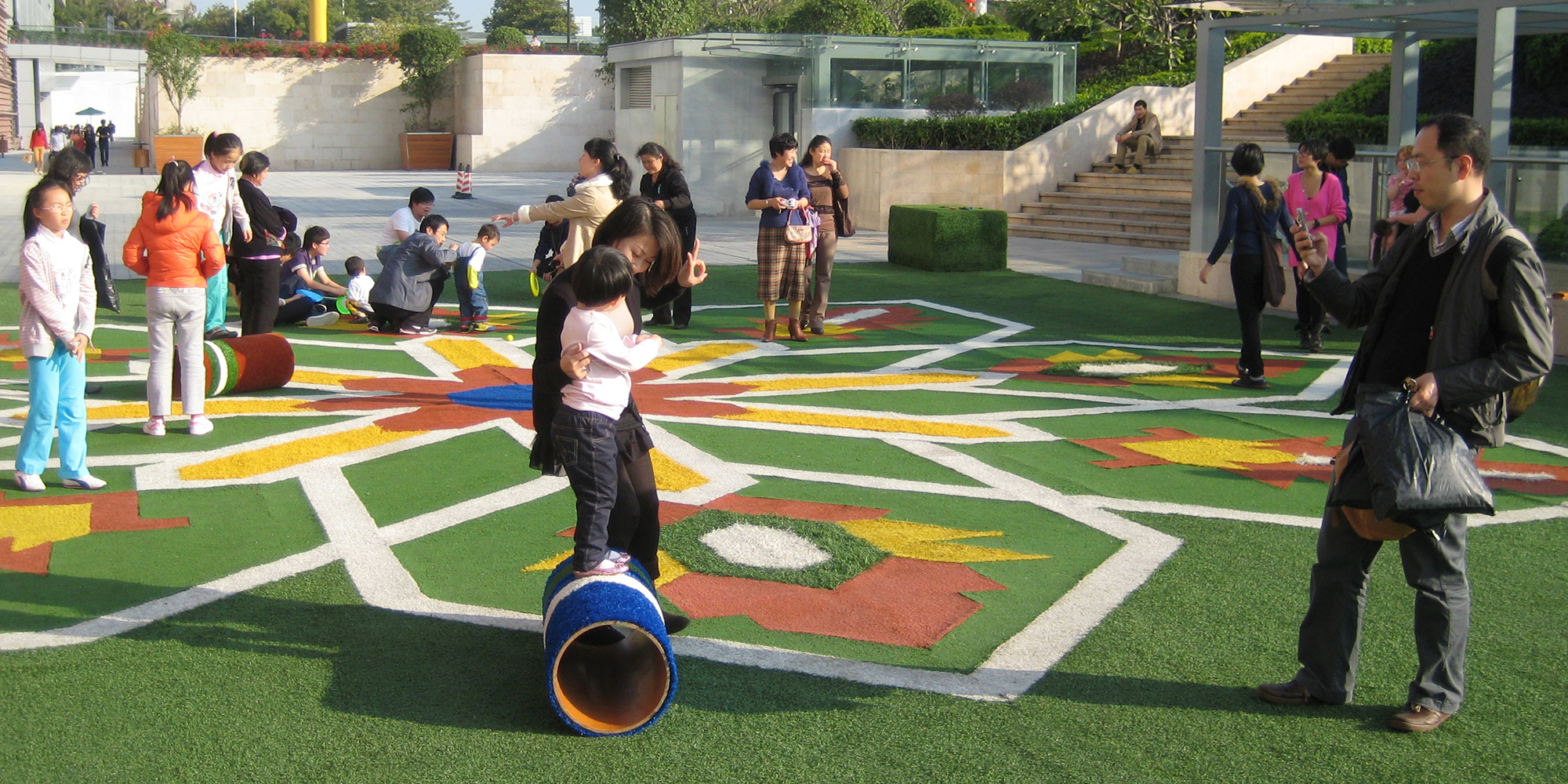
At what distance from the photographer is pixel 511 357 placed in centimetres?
1041

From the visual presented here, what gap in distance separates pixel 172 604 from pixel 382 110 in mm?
46539

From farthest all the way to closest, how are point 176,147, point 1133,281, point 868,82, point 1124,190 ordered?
point 176,147 < point 868,82 < point 1124,190 < point 1133,281

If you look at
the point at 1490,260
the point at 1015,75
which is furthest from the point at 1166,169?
the point at 1490,260

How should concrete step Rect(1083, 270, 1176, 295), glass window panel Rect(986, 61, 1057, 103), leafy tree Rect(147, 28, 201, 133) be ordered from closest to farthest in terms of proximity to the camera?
1. concrete step Rect(1083, 270, 1176, 295)
2. glass window panel Rect(986, 61, 1057, 103)
3. leafy tree Rect(147, 28, 201, 133)

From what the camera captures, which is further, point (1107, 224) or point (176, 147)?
point (176, 147)

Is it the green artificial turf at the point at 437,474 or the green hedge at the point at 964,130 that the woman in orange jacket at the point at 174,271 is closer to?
the green artificial turf at the point at 437,474

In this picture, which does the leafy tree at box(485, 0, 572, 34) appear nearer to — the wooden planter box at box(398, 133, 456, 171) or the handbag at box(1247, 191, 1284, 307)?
the wooden planter box at box(398, 133, 456, 171)

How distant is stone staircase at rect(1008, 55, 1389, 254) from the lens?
2014 centimetres

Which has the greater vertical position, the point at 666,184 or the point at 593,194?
the point at 666,184

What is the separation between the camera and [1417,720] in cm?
380

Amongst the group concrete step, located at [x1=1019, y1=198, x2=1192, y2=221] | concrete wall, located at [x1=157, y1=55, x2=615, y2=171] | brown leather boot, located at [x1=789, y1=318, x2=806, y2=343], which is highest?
concrete wall, located at [x1=157, y1=55, x2=615, y2=171]

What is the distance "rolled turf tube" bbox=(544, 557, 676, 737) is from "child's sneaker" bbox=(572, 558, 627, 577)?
1.0 inches

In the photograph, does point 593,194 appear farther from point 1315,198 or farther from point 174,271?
point 1315,198

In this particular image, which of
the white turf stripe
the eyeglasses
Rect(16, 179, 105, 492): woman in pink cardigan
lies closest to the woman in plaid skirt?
Rect(16, 179, 105, 492): woman in pink cardigan
